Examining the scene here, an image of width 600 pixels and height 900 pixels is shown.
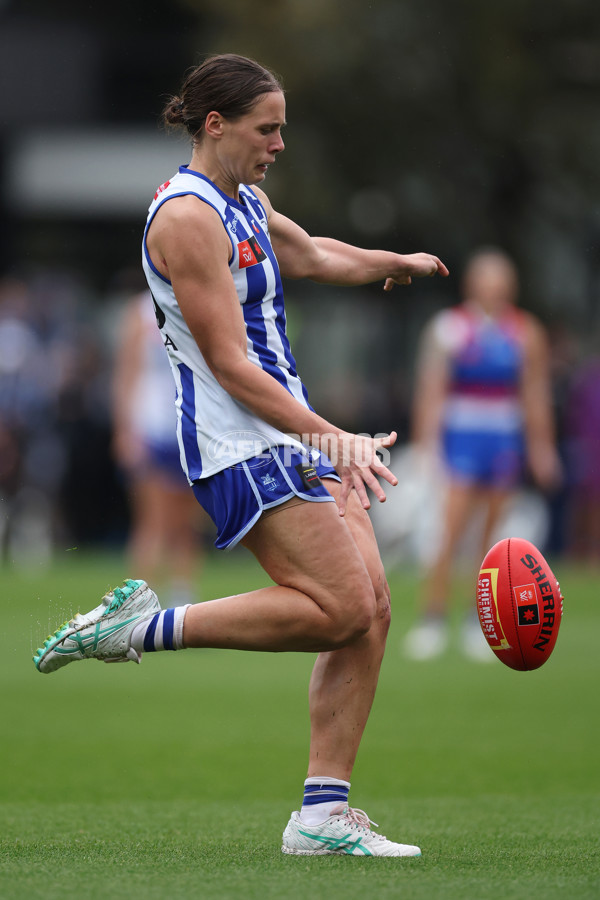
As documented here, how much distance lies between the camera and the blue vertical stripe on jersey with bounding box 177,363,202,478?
4539mm

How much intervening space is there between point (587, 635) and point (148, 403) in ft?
12.6

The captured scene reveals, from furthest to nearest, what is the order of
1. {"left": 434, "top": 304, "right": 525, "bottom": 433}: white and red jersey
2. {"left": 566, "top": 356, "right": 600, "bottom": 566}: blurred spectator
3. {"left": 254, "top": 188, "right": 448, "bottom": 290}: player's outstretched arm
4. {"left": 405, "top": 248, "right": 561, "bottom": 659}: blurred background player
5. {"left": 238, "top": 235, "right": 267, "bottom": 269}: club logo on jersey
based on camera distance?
{"left": 566, "top": 356, "right": 600, "bottom": 566}: blurred spectator < {"left": 434, "top": 304, "right": 525, "bottom": 433}: white and red jersey < {"left": 405, "top": 248, "right": 561, "bottom": 659}: blurred background player < {"left": 254, "top": 188, "right": 448, "bottom": 290}: player's outstretched arm < {"left": 238, "top": 235, "right": 267, "bottom": 269}: club logo on jersey

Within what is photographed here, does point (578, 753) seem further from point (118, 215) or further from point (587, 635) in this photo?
point (118, 215)

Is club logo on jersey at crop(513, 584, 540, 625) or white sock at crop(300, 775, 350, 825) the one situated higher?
club logo on jersey at crop(513, 584, 540, 625)

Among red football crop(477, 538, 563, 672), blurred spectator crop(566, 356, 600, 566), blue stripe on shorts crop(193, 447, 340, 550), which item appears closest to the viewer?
blue stripe on shorts crop(193, 447, 340, 550)

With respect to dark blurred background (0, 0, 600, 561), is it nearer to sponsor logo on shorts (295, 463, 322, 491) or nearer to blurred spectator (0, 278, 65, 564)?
blurred spectator (0, 278, 65, 564)

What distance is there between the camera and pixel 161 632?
450 centimetres

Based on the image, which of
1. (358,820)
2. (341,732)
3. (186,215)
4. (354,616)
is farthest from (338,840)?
(186,215)

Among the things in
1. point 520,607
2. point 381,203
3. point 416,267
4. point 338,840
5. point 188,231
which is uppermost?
point 381,203

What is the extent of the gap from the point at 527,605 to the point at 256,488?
1131 millimetres

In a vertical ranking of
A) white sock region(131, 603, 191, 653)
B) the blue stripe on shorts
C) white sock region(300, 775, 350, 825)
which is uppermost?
the blue stripe on shorts

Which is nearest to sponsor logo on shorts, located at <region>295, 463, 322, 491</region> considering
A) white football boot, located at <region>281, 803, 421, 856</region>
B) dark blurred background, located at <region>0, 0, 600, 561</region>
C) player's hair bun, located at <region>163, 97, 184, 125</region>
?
white football boot, located at <region>281, 803, 421, 856</region>

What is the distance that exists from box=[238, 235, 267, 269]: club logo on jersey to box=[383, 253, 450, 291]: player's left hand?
764 millimetres

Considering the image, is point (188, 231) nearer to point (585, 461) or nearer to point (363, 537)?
point (363, 537)
